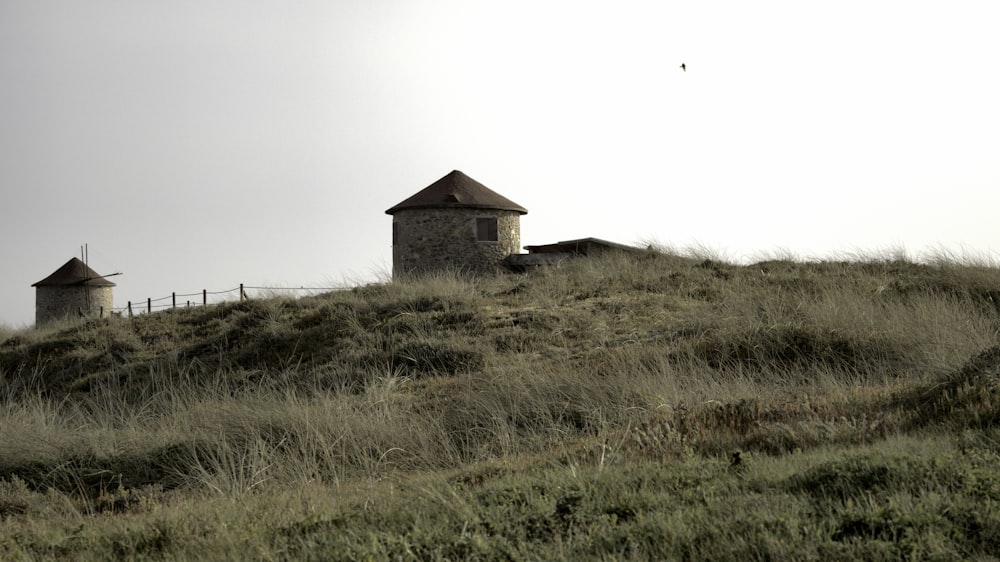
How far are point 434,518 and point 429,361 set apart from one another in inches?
310

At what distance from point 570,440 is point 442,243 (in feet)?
75.0

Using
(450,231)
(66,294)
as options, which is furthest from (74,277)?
(450,231)

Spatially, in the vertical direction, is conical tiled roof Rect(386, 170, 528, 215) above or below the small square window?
above

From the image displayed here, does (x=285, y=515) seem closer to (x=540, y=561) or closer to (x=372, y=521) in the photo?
(x=372, y=521)

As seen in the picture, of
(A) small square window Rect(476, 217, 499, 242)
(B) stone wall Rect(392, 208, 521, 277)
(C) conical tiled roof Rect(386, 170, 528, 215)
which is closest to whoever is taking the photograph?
(B) stone wall Rect(392, 208, 521, 277)

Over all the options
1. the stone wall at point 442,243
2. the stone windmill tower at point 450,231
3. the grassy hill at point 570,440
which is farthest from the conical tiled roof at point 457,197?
the grassy hill at point 570,440

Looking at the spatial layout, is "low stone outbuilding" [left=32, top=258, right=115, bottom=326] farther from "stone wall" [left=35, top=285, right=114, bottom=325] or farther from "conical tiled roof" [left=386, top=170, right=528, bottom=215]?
"conical tiled roof" [left=386, top=170, right=528, bottom=215]

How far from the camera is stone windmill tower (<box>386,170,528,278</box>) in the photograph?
2900 centimetres

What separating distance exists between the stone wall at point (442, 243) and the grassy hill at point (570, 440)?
43.8ft

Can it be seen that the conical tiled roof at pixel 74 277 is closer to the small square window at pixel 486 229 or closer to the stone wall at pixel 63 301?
the stone wall at pixel 63 301

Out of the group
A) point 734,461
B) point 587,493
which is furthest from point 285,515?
point 734,461

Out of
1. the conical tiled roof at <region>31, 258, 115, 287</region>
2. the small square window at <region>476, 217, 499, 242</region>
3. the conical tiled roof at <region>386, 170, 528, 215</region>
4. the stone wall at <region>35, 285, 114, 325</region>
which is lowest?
the stone wall at <region>35, 285, 114, 325</region>

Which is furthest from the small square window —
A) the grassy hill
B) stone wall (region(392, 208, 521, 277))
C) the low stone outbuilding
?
the low stone outbuilding

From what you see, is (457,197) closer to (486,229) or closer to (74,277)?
(486,229)
